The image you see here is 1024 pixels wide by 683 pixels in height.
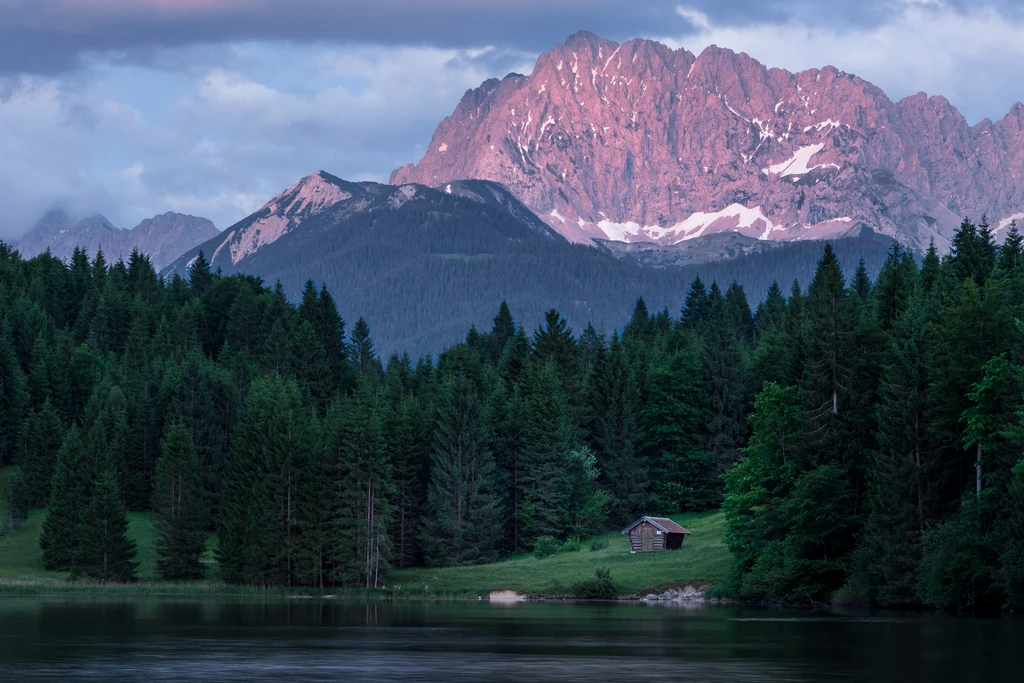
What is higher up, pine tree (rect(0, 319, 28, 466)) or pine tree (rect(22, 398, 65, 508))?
pine tree (rect(0, 319, 28, 466))

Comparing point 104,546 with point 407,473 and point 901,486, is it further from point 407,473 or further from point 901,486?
point 901,486

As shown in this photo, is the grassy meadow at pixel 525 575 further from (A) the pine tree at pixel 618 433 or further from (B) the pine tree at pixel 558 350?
(B) the pine tree at pixel 558 350

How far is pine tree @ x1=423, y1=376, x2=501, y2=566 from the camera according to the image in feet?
414

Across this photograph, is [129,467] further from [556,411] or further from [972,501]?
[972,501]

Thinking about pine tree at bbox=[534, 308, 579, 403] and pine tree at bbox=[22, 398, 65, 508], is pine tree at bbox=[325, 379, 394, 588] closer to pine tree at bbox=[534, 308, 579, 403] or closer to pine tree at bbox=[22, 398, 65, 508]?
pine tree at bbox=[534, 308, 579, 403]

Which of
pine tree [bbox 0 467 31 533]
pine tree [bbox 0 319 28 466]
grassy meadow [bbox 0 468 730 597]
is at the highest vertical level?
pine tree [bbox 0 319 28 466]

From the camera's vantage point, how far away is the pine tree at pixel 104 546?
123m

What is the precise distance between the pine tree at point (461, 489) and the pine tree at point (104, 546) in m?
27.8

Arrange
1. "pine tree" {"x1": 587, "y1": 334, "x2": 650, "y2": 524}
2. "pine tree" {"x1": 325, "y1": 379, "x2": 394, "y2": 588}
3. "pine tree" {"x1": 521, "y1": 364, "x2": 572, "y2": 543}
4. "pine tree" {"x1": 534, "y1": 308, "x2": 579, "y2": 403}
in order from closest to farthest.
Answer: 1. "pine tree" {"x1": 325, "y1": 379, "x2": 394, "y2": 588}
2. "pine tree" {"x1": 521, "y1": 364, "x2": 572, "y2": 543}
3. "pine tree" {"x1": 587, "y1": 334, "x2": 650, "y2": 524}
4. "pine tree" {"x1": 534, "y1": 308, "x2": 579, "y2": 403}

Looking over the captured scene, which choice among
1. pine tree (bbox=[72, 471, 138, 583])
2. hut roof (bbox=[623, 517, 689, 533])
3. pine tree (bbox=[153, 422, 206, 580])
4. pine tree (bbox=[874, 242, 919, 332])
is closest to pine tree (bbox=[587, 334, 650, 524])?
hut roof (bbox=[623, 517, 689, 533])

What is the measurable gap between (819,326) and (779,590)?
2007 cm

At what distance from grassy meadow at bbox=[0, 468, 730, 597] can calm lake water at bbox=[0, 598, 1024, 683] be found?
19.3 m

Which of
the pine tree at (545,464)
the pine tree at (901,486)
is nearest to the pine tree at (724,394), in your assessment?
the pine tree at (545,464)

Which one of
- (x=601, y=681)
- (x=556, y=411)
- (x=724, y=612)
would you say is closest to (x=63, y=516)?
(x=556, y=411)
